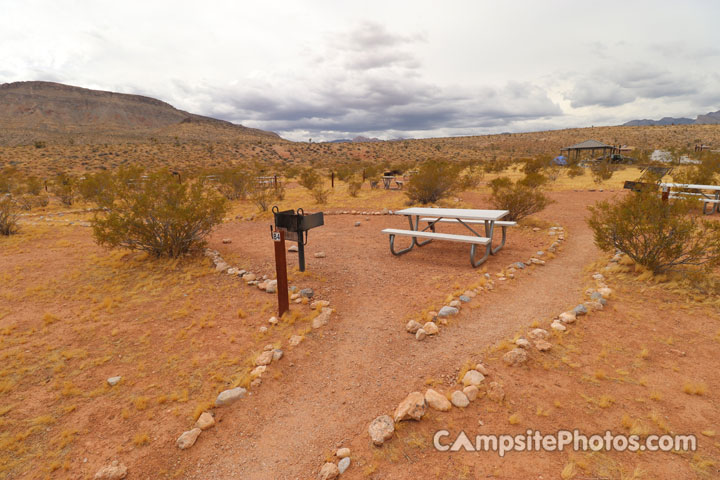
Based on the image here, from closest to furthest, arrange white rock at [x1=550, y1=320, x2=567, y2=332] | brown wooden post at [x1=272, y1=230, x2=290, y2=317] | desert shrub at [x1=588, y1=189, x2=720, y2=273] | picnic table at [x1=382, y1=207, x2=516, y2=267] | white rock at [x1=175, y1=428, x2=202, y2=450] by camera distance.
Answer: white rock at [x1=175, y1=428, x2=202, y2=450] → white rock at [x1=550, y1=320, x2=567, y2=332] → brown wooden post at [x1=272, y1=230, x2=290, y2=317] → desert shrub at [x1=588, y1=189, x2=720, y2=273] → picnic table at [x1=382, y1=207, x2=516, y2=267]

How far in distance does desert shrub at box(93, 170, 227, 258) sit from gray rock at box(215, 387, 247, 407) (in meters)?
4.06

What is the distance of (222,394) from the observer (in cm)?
274

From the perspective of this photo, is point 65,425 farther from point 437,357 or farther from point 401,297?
point 401,297

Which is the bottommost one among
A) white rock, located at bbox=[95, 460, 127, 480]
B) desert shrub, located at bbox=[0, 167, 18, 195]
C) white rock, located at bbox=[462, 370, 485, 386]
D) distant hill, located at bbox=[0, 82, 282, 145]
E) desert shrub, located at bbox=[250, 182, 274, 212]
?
white rock, located at bbox=[95, 460, 127, 480]

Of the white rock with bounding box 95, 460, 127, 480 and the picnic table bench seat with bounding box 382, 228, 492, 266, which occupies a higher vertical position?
the picnic table bench seat with bounding box 382, 228, 492, 266

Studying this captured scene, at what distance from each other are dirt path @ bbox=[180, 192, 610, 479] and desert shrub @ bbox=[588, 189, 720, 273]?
0.77m

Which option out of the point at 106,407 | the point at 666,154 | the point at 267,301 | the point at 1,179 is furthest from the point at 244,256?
the point at 666,154

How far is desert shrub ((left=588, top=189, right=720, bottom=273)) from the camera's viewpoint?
14.1ft

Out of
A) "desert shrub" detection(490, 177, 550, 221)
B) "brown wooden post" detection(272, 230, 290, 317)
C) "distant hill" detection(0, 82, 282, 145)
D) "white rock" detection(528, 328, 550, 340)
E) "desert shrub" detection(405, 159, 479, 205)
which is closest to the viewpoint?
"white rock" detection(528, 328, 550, 340)

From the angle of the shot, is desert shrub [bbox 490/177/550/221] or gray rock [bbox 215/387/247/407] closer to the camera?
gray rock [bbox 215/387/247/407]

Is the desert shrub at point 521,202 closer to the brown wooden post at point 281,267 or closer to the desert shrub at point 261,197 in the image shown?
the brown wooden post at point 281,267

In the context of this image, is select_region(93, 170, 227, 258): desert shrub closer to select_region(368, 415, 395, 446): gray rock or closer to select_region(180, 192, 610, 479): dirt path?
select_region(180, 192, 610, 479): dirt path

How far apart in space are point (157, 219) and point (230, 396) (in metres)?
4.56

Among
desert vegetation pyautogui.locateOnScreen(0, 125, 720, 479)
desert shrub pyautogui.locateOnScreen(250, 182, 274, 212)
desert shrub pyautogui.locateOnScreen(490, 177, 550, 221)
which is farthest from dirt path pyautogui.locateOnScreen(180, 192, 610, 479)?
desert shrub pyautogui.locateOnScreen(250, 182, 274, 212)
